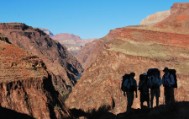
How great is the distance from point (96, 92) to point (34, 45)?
11683 cm

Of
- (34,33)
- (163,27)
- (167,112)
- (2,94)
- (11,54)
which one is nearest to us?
(167,112)

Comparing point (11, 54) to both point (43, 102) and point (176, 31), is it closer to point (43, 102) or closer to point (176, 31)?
point (43, 102)

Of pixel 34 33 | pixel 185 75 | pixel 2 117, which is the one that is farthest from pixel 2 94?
pixel 34 33

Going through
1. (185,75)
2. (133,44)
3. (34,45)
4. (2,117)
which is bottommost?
(2,117)

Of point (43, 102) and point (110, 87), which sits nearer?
point (43, 102)

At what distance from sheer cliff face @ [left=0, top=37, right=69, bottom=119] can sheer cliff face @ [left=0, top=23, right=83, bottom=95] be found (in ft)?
305

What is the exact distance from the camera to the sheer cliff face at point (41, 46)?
14638cm

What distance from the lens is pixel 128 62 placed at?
5366 cm

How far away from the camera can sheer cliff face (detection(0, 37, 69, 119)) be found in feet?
136

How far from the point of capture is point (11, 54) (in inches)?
1797

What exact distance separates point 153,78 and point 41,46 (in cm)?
15906

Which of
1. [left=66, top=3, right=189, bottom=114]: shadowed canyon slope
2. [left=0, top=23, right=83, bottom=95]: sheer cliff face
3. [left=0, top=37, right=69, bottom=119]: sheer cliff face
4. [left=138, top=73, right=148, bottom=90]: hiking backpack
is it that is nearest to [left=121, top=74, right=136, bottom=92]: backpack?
[left=138, top=73, right=148, bottom=90]: hiking backpack

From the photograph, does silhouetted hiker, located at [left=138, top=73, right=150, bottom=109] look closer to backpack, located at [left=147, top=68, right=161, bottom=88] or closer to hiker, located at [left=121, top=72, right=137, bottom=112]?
backpack, located at [left=147, top=68, right=161, bottom=88]

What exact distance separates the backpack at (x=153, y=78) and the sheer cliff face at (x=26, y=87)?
2284 centimetres
